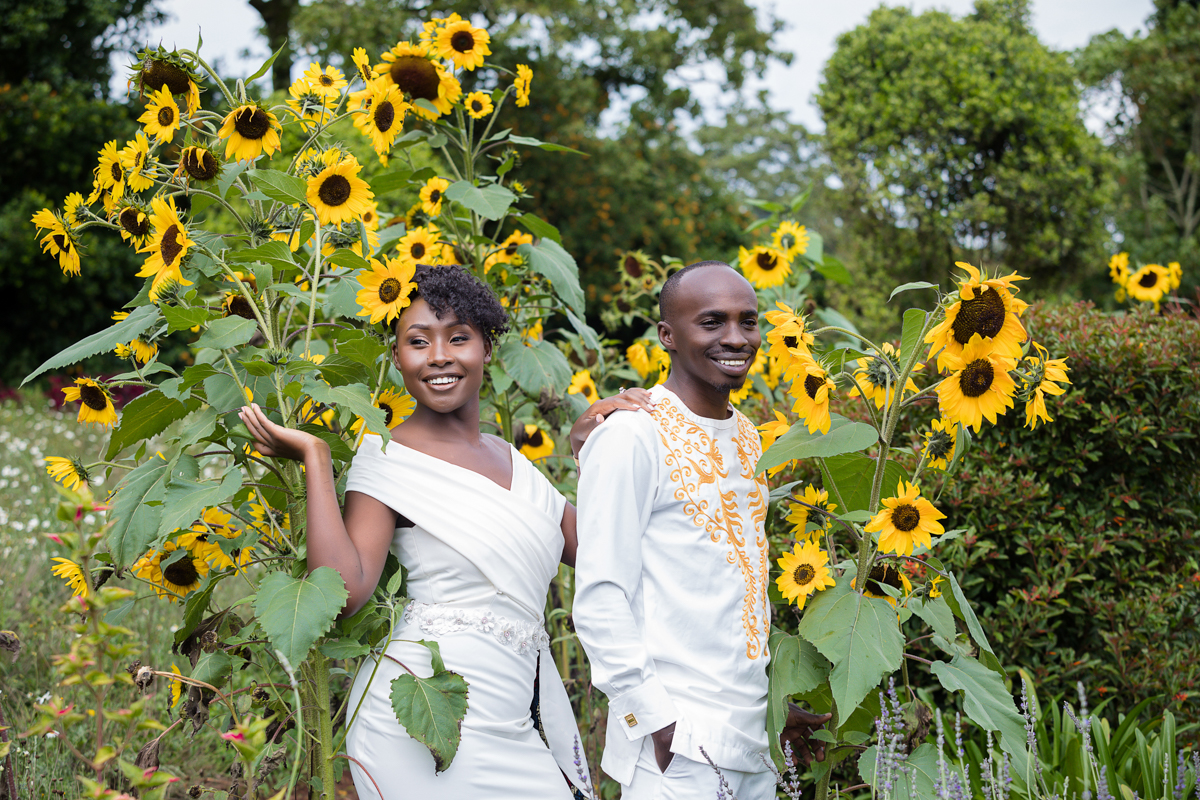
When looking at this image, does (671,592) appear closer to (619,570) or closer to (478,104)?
(619,570)

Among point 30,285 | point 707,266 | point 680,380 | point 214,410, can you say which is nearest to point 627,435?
point 680,380

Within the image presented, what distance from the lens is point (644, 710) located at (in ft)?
5.31

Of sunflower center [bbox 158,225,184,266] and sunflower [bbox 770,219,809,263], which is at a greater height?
sunflower [bbox 770,219,809,263]

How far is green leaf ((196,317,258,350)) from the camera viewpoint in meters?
1.61

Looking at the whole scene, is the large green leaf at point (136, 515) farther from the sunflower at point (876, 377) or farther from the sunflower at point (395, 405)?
the sunflower at point (876, 377)

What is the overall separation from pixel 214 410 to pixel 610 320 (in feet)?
7.40

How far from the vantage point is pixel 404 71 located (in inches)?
85.1

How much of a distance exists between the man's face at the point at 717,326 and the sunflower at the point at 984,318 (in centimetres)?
38

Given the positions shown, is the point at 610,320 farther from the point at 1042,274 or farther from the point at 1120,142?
the point at 1120,142

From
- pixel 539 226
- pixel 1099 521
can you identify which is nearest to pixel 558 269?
pixel 539 226

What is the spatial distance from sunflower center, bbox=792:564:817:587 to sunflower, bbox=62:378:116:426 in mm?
1516

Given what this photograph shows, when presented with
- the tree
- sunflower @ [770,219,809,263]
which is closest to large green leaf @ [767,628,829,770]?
sunflower @ [770,219,809,263]

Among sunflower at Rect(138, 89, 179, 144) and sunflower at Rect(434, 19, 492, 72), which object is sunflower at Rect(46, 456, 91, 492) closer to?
sunflower at Rect(138, 89, 179, 144)

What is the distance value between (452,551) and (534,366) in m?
0.83
